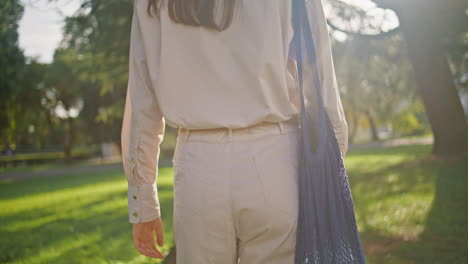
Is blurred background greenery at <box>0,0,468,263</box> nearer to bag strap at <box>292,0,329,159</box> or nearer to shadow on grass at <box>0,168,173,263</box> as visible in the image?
shadow on grass at <box>0,168,173,263</box>

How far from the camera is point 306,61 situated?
1.42 m

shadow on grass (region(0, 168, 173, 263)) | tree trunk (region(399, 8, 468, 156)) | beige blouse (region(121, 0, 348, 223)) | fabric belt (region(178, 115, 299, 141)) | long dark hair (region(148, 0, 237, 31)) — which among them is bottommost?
shadow on grass (region(0, 168, 173, 263))

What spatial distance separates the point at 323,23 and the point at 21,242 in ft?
19.8

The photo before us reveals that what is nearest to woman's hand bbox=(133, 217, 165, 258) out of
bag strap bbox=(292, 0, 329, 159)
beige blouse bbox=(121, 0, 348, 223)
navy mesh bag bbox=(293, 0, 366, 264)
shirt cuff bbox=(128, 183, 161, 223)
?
shirt cuff bbox=(128, 183, 161, 223)

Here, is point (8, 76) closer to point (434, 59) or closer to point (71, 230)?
point (71, 230)

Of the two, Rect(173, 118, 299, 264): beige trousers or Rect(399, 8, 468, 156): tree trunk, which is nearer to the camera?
Rect(173, 118, 299, 264): beige trousers

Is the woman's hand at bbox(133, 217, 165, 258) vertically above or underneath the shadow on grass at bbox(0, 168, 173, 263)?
above

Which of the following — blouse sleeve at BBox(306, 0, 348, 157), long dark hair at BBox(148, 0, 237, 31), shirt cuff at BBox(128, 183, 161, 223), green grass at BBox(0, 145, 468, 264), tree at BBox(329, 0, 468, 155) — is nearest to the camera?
long dark hair at BBox(148, 0, 237, 31)

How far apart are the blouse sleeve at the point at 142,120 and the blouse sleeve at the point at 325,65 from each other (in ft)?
1.85

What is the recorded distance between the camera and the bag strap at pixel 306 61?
1.38m

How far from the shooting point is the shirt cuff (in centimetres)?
154

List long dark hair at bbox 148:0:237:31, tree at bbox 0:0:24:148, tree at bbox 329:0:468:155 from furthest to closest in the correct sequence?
tree at bbox 0:0:24:148 < tree at bbox 329:0:468:155 < long dark hair at bbox 148:0:237:31

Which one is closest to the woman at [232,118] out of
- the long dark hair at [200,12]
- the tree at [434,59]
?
the long dark hair at [200,12]

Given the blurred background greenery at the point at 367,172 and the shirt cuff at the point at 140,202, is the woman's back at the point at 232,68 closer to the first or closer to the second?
the shirt cuff at the point at 140,202
